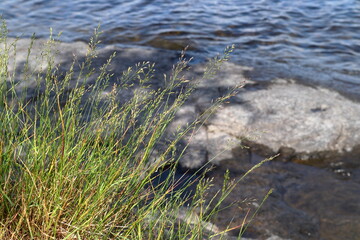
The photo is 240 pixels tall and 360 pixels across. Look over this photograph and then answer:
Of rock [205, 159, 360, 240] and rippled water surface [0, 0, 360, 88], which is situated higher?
rippled water surface [0, 0, 360, 88]

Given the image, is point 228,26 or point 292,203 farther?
point 228,26

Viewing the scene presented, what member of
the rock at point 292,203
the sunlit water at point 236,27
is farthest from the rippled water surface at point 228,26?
the rock at point 292,203

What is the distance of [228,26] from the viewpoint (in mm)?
5746

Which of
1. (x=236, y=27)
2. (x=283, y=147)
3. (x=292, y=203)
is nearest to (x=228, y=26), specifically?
(x=236, y=27)

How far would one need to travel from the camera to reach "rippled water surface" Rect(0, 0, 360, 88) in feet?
15.6

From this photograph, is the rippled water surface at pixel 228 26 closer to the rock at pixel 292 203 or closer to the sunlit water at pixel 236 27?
the sunlit water at pixel 236 27

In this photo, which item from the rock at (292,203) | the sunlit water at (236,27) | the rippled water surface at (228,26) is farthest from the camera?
the rippled water surface at (228,26)

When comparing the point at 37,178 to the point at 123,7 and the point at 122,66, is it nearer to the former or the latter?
the point at 122,66

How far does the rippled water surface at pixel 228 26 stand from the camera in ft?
15.6

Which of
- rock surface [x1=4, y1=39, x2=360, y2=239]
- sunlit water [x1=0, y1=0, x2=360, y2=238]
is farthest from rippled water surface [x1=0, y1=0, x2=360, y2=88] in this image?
rock surface [x1=4, y1=39, x2=360, y2=239]

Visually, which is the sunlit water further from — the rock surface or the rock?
the rock

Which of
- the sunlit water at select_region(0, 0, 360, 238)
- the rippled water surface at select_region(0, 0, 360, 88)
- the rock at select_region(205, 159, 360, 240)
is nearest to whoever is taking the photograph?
the rock at select_region(205, 159, 360, 240)

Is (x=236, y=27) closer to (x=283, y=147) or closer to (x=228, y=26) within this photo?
(x=228, y=26)

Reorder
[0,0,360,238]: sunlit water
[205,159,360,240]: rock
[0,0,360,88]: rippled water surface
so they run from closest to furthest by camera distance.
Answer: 1. [205,159,360,240]: rock
2. [0,0,360,238]: sunlit water
3. [0,0,360,88]: rippled water surface
